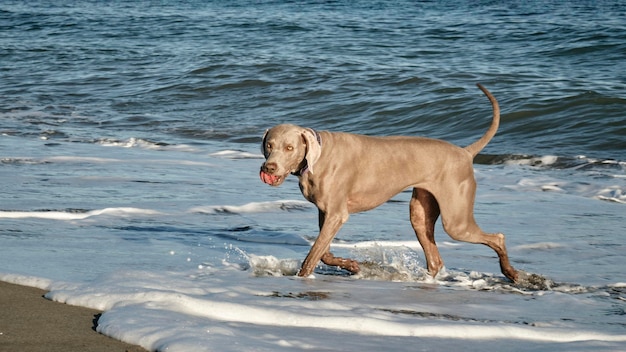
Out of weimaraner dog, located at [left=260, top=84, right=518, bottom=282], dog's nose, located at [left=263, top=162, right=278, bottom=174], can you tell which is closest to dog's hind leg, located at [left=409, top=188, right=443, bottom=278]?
weimaraner dog, located at [left=260, top=84, right=518, bottom=282]

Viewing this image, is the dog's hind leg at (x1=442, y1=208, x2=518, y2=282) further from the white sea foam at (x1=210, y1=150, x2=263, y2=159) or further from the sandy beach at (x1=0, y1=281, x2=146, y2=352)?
the white sea foam at (x1=210, y1=150, x2=263, y2=159)

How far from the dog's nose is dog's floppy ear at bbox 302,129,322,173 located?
0.74 feet

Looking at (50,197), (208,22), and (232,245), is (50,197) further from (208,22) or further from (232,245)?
(208,22)

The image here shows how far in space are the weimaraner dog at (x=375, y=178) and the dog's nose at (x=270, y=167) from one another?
0.15ft

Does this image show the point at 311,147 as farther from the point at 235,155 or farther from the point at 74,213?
the point at 235,155

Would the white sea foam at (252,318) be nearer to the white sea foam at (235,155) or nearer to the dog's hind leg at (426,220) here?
the dog's hind leg at (426,220)

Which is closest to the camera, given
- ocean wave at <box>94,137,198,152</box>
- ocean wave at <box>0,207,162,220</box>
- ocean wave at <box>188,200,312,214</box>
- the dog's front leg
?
the dog's front leg

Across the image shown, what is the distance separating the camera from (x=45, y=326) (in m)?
4.45

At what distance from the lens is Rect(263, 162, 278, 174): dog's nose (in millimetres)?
5551

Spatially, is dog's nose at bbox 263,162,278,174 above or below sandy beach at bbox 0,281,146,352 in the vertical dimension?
above

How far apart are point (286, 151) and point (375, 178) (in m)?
0.78

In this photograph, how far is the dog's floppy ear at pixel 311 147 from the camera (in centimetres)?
568

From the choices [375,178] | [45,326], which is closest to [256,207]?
[375,178]

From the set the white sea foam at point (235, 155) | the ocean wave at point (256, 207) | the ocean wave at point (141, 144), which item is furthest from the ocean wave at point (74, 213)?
the ocean wave at point (141, 144)
